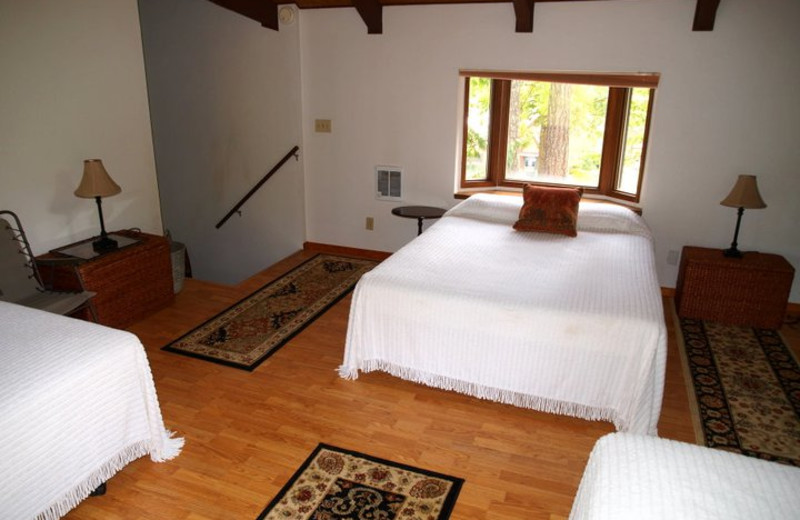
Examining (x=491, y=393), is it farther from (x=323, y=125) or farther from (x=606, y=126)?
(x=323, y=125)

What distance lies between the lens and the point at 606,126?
13.9 feet

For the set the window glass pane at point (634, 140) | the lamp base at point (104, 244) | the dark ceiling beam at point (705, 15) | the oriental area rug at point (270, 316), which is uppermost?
the dark ceiling beam at point (705, 15)

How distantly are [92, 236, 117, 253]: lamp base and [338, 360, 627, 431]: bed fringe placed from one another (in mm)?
1586

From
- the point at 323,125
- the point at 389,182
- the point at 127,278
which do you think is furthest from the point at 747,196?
the point at 127,278

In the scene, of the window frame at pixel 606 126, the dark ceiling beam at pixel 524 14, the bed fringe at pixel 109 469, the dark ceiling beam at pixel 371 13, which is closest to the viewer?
the bed fringe at pixel 109 469

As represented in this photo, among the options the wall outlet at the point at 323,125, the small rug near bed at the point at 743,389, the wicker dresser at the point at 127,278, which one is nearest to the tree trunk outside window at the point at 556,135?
the small rug near bed at the point at 743,389

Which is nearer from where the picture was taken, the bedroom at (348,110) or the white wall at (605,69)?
the bedroom at (348,110)

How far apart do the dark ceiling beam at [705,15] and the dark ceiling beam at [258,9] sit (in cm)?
306

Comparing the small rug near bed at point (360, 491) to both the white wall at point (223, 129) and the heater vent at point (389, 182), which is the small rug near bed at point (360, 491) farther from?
the white wall at point (223, 129)

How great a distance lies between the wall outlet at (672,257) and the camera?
13.1 ft

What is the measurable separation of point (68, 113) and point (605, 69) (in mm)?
3452

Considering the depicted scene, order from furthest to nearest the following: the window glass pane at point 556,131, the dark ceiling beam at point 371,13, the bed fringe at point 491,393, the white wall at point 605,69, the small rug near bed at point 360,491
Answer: the window glass pane at point 556,131 < the dark ceiling beam at point 371,13 < the white wall at point 605,69 < the bed fringe at point 491,393 < the small rug near bed at point 360,491

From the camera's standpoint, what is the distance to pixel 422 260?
3.05 metres

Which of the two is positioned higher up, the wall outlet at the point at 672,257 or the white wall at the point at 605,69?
the white wall at the point at 605,69
